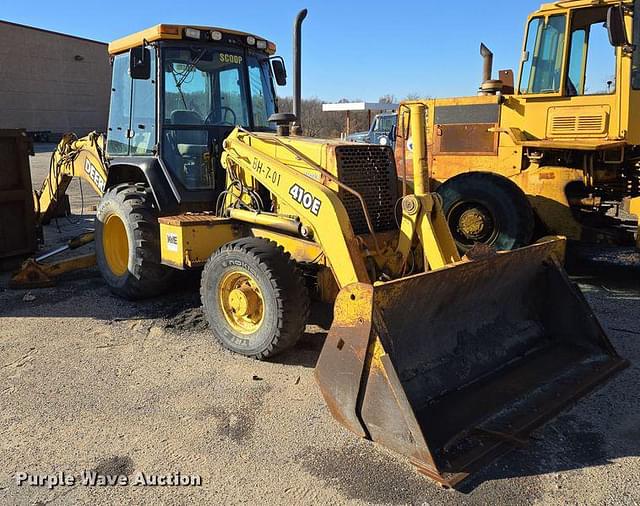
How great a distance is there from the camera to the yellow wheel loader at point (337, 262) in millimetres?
3420

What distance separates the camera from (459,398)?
3721mm

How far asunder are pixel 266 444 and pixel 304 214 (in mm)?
1844

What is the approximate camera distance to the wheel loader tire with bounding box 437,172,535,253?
689 centimetres

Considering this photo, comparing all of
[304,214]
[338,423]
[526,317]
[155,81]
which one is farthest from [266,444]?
[155,81]

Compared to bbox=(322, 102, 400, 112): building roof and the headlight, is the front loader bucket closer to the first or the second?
the headlight

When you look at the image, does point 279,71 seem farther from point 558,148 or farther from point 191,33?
point 558,148

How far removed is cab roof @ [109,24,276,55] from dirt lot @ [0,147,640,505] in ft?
9.03

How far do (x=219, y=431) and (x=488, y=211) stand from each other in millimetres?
4699

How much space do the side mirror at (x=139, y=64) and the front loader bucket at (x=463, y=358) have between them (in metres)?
3.30

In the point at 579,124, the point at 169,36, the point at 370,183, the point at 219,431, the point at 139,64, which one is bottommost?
the point at 219,431

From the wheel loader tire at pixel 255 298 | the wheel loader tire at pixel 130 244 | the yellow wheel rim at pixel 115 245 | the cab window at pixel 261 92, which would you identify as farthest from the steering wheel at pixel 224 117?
the wheel loader tire at pixel 255 298

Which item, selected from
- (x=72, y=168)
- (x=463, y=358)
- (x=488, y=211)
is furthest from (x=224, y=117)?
(x=463, y=358)

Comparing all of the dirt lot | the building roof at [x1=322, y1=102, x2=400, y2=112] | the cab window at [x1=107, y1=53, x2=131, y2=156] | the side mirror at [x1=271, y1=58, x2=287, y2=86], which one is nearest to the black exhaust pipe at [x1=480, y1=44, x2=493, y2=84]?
the side mirror at [x1=271, y1=58, x2=287, y2=86]

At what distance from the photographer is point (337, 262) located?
4.28 m
